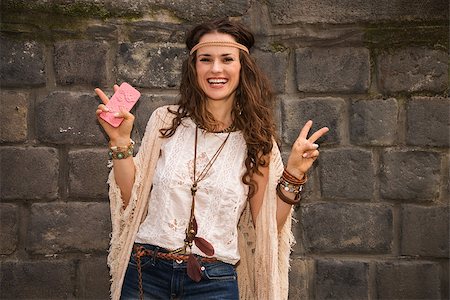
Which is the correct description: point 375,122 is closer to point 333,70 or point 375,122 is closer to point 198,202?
point 333,70

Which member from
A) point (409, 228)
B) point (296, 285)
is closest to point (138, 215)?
point (296, 285)

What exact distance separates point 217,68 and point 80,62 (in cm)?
103

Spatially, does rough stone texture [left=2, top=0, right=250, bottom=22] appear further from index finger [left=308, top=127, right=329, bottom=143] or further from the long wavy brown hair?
index finger [left=308, top=127, right=329, bottom=143]

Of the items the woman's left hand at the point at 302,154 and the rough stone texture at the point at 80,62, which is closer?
the woman's left hand at the point at 302,154

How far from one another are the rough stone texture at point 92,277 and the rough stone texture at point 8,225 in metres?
0.39

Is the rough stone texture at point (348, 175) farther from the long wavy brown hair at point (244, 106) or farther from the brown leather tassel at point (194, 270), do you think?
the brown leather tassel at point (194, 270)

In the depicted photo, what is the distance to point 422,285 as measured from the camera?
3.05 metres

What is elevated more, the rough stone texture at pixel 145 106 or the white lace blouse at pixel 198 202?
the rough stone texture at pixel 145 106

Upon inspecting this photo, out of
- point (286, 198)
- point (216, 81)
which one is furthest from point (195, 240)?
point (216, 81)

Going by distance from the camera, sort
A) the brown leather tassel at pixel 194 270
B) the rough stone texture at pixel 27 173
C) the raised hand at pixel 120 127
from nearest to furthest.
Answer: the brown leather tassel at pixel 194 270 < the raised hand at pixel 120 127 < the rough stone texture at pixel 27 173

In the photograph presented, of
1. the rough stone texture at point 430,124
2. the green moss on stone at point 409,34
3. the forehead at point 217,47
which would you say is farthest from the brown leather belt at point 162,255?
the green moss on stone at point 409,34

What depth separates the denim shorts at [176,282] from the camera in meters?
2.13

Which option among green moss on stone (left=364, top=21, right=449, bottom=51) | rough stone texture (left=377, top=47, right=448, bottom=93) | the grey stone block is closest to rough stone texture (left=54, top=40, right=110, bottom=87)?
the grey stone block

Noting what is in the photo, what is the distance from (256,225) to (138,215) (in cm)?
51
